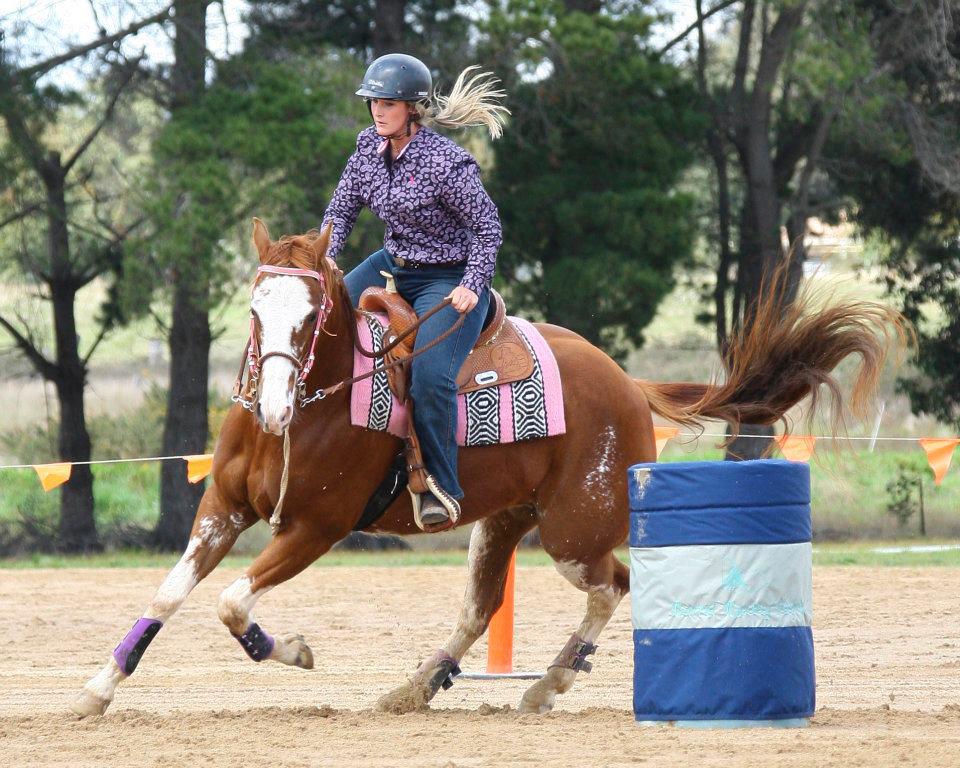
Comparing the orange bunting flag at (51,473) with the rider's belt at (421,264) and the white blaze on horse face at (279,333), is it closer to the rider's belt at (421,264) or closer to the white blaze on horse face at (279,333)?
the rider's belt at (421,264)

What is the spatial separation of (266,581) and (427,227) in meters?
1.79

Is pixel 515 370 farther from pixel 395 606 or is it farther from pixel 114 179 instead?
pixel 114 179

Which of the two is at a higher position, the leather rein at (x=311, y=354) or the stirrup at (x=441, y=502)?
the leather rein at (x=311, y=354)

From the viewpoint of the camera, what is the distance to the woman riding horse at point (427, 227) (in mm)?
6586

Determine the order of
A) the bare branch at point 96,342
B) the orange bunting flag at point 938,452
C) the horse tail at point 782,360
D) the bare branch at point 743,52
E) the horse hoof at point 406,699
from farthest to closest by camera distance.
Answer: the bare branch at point 743,52 < the bare branch at point 96,342 < the orange bunting flag at point 938,452 < the horse tail at point 782,360 < the horse hoof at point 406,699

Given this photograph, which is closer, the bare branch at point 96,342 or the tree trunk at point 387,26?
the bare branch at point 96,342

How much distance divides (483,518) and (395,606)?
4.96 m

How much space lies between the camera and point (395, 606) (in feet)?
39.6

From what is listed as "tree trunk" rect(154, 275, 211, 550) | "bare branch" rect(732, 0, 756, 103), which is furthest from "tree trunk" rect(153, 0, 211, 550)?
"bare branch" rect(732, 0, 756, 103)

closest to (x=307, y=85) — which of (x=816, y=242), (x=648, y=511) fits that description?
(x=816, y=242)

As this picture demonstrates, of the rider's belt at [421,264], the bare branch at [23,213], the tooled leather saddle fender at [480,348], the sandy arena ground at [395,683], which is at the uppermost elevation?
the bare branch at [23,213]

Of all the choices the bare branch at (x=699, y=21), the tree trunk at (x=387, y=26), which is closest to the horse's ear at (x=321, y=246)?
the tree trunk at (x=387, y=26)

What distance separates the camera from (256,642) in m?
6.21

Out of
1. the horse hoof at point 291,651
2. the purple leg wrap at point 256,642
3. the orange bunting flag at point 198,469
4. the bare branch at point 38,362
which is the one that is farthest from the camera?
the bare branch at point 38,362
